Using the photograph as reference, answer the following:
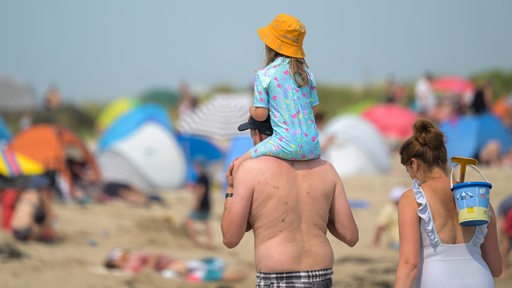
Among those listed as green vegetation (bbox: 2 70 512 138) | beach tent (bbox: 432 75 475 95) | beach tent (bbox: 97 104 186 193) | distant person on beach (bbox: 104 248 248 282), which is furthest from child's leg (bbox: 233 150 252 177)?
beach tent (bbox: 432 75 475 95)

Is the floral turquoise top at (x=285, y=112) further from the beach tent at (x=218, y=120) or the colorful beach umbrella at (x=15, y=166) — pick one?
the colorful beach umbrella at (x=15, y=166)

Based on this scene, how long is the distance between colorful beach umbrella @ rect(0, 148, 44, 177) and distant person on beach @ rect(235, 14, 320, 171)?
763cm

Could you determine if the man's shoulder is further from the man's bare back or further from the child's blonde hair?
the child's blonde hair

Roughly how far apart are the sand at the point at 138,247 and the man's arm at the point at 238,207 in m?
3.81

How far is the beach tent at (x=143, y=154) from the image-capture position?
13.8 m

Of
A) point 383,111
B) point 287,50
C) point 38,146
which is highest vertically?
point 383,111

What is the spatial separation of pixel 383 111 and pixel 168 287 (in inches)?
521

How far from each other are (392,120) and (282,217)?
630 inches

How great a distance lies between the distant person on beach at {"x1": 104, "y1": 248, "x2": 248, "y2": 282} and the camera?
7.04 m

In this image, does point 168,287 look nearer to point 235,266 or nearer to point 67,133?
point 235,266

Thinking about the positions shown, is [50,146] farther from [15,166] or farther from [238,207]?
[238,207]

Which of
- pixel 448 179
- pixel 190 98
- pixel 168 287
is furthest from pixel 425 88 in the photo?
pixel 448 179

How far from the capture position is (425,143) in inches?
127

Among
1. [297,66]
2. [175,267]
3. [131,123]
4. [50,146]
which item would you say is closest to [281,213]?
[297,66]
